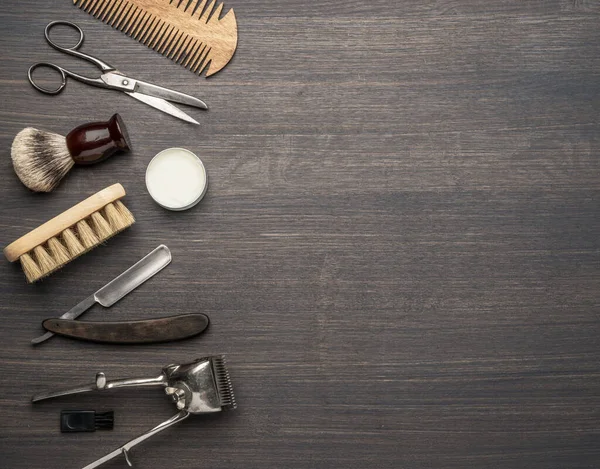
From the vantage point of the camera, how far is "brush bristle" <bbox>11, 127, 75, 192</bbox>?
47.7 inches

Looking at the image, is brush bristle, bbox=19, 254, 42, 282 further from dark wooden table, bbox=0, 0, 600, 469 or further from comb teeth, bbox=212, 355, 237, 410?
comb teeth, bbox=212, 355, 237, 410

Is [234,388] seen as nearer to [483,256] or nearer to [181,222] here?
[181,222]

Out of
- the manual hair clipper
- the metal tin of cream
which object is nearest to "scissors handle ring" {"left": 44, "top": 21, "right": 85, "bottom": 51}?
the metal tin of cream

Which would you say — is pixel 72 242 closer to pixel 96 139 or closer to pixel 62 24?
pixel 96 139

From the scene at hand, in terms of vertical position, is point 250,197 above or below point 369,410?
above

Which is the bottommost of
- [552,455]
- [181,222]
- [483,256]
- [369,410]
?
[552,455]

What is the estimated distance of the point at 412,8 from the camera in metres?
1.30

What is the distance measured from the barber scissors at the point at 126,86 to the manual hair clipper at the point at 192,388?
46cm

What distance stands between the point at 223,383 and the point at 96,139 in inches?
19.4

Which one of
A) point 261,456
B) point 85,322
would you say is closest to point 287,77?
point 85,322

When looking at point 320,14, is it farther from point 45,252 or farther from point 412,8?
point 45,252

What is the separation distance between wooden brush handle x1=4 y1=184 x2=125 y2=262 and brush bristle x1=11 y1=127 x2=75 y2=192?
84 mm

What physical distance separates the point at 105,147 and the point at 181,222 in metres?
0.19

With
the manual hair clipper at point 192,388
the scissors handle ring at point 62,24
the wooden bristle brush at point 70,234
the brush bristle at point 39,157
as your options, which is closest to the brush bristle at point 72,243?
the wooden bristle brush at point 70,234
